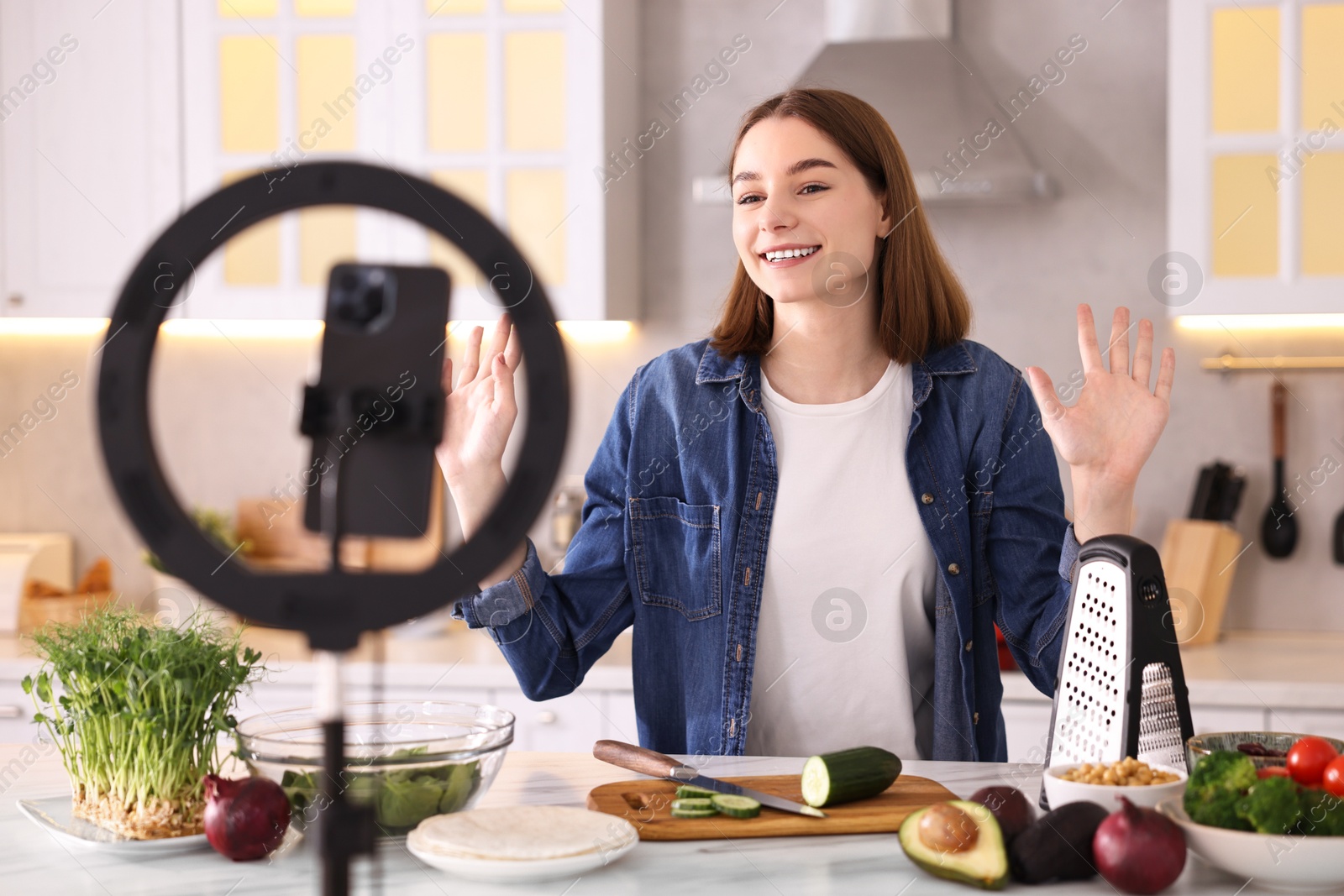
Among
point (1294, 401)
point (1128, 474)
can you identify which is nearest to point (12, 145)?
point (1128, 474)

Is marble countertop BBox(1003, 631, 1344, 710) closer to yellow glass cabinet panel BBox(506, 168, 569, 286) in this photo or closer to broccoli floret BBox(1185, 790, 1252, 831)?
broccoli floret BBox(1185, 790, 1252, 831)

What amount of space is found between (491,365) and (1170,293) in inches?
76.0

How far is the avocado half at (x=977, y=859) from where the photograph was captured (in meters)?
0.81

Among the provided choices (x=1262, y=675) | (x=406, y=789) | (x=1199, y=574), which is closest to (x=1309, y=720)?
(x=1262, y=675)

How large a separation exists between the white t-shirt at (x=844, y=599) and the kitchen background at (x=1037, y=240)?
3.68ft

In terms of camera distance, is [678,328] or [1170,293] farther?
[678,328]

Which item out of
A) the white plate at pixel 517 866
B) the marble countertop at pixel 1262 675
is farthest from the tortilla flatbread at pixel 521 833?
the marble countertop at pixel 1262 675

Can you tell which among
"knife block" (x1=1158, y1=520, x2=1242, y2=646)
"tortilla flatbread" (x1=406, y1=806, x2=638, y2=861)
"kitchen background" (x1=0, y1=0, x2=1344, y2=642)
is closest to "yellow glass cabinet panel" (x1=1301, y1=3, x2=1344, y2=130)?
"kitchen background" (x1=0, y1=0, x2=1344, y2=642)

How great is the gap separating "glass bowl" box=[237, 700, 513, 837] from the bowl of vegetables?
526 mm

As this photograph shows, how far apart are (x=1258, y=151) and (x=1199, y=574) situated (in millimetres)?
873

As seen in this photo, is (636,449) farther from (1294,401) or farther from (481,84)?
(1294,401)

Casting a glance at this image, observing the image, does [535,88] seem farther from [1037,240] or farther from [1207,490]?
[1207,490]

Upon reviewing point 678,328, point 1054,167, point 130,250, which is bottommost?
point 678,328

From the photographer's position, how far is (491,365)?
3.55 feet
